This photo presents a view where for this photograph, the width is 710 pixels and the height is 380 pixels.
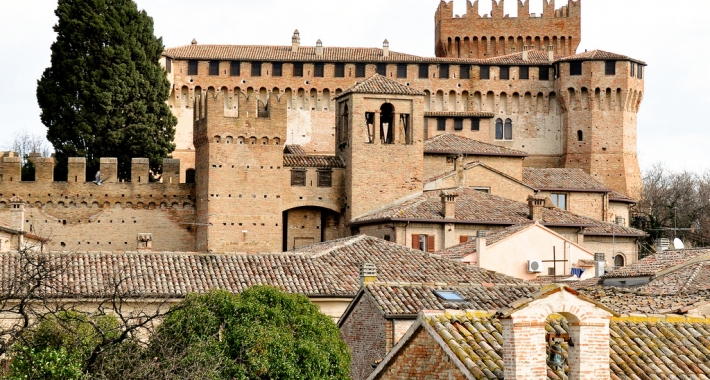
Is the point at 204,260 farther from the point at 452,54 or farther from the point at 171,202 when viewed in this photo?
the point at 452,54

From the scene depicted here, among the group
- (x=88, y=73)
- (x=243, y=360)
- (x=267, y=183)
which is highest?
(x=88, y=73)

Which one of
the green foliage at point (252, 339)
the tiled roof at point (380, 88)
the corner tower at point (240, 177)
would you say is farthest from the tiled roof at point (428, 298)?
the tiled roof at point (380, 88)

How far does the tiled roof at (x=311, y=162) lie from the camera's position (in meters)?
56.4

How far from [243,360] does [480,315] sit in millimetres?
6245

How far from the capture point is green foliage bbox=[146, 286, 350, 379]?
2372 centimetres

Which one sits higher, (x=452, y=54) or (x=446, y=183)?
(x=452, y=54)

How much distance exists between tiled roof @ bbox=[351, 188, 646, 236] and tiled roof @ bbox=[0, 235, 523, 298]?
45.6 feet

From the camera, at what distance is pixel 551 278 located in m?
44.0

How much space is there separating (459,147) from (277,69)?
16.9 meters

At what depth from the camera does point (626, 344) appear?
18.8 meters

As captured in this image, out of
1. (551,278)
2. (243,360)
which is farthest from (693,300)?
(551,278)

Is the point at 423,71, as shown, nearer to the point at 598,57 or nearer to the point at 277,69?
the point at 277,69

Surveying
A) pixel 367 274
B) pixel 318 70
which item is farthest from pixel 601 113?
pixel 367 274

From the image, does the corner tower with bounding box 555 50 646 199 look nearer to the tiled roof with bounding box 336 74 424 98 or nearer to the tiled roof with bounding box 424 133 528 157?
the tiled roof with bounding box 424 133 528 157
